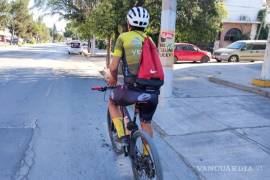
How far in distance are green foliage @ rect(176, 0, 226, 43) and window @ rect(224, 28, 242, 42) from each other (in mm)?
34183

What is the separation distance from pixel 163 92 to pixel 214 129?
3256 mm

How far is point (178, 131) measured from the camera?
6.91 meters

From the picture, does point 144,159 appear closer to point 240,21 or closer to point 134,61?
point 134,61

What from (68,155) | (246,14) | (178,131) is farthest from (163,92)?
(246,14)

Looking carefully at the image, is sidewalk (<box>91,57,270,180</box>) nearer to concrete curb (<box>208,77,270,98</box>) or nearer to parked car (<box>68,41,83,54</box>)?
concrete curb (<box>208,77,270,98</box>)

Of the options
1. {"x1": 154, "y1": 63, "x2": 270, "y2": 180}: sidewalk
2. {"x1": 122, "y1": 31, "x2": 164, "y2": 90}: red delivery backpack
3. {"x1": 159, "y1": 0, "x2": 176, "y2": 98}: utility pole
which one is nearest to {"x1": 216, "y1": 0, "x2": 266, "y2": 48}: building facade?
{"x1": 159, "y1": 0, "x2": 176, "y2": 98}: utility pole

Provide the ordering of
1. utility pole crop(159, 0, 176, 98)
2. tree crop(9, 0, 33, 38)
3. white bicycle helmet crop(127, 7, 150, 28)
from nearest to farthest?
white bicycle helmet crop(127, 7, 150, 28) → utility pole crop(159, 0, 176, 98) → tree crop(9, 0, 33, 38)

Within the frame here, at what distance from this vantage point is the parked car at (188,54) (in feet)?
88.0

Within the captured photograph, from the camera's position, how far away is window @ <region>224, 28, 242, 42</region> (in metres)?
50.3

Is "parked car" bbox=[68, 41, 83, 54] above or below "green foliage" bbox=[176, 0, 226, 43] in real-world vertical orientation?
below

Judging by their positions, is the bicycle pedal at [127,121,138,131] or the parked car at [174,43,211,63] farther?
the parked car at [174,43,211,63]

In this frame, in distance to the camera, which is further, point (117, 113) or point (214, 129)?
point (214, 129)

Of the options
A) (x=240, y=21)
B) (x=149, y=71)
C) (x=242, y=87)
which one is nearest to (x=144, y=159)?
(x=149, y=71)

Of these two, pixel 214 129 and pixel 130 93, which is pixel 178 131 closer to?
pixel 214 129
